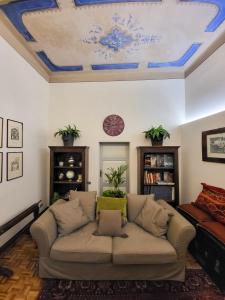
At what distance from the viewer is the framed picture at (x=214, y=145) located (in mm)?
2883

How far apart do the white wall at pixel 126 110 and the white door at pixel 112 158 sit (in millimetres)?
155

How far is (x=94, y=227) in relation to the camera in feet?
9.18

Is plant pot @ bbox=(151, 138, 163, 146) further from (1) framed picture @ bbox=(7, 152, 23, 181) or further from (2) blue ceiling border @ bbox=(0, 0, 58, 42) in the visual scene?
(2) blue ceiling border @ bbox=(0, 0, 58, 42)

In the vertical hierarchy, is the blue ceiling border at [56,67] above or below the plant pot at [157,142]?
above

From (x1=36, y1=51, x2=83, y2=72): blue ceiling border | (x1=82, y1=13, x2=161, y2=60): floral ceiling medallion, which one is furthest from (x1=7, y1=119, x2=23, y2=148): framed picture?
(x1=82, y1=13, x2=161, y2=60): floral ceiling medallion

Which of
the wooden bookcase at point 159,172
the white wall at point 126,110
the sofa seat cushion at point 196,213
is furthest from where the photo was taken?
the white wall at point 126,110

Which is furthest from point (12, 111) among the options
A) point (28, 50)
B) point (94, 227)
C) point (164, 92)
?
point (164, 92)

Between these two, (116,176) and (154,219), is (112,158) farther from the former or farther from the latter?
(154,219)

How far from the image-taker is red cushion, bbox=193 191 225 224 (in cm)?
248

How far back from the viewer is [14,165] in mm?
3076

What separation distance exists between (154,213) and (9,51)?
3276 millimetres

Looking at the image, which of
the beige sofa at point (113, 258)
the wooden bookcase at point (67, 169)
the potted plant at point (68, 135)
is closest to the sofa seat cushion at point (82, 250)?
the beige sofa at point (113, 258)

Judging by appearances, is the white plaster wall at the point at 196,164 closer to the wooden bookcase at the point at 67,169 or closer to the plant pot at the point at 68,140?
the wooden bookcase at the point at 67,169

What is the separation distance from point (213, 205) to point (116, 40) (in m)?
2.92
